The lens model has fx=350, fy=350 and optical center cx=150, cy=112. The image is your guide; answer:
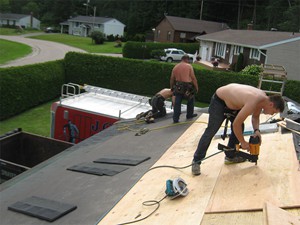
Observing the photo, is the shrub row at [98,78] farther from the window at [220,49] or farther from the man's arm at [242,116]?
the window at [220,49]

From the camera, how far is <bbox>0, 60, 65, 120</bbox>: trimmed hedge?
51.9 ft

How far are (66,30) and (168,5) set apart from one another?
29.9 m

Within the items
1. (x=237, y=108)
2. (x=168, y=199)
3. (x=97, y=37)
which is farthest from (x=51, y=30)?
(x=168, y=199)

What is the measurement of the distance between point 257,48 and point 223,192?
97.5 ft

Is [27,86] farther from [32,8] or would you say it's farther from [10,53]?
[32,8]

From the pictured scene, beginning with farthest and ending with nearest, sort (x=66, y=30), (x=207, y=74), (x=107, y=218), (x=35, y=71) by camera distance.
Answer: (x=66, y=30) < (x=207, y=74) < (x=35, y=71) < (x=107, y=218)

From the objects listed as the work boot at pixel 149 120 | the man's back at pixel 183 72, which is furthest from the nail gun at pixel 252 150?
the work boot at pixel 149 120

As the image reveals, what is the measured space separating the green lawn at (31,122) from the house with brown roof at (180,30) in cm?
4374

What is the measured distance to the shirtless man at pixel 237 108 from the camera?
4.91 meters

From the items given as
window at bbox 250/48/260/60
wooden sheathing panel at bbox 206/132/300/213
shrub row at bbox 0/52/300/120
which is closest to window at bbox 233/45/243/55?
window at bbox 250/48/260/60

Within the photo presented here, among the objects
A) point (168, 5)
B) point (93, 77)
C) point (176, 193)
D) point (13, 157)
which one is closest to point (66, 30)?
point (168, 5)

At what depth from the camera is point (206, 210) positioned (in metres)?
4.27

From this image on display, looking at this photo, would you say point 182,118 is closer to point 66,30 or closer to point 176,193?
point 176,193

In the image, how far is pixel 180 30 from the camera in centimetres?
5834
